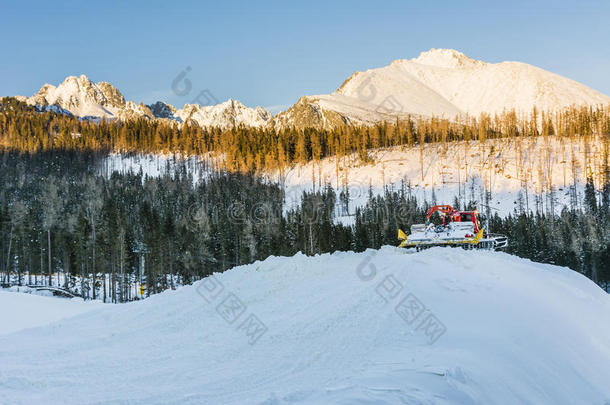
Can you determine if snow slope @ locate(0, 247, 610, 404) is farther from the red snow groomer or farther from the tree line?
the tree line

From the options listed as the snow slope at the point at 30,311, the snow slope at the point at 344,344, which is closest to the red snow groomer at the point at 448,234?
the snow slope at the point at 344,344

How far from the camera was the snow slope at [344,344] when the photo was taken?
255 inches

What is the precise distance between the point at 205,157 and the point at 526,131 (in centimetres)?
11446

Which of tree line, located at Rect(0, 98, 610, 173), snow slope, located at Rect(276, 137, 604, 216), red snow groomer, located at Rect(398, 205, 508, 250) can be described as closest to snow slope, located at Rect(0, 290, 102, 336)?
red snow groomer, located at Rect(398, 205, 508, 250)

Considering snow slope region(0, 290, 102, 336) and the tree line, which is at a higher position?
the tree line

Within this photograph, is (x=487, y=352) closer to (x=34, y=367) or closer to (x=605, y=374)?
(x=605, y=374)

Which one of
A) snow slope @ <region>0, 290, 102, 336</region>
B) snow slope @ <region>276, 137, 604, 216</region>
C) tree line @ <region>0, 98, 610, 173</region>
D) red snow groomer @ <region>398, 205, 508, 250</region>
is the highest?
tree line @ <region>0, 98, 610, 173</region>

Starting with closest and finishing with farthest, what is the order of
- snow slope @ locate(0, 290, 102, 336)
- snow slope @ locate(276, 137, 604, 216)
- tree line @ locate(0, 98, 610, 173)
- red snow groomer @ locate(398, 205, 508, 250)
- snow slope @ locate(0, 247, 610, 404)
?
snow slope @ locate(0, 247, 610, 404)
snow slope @ locate(0, 290, 102, 336)
red snow groomer @ locate(398, 205, 508, 250)
snow slope @ locate(276, 137, 604, 216)
tree line @ locate(0, 98, 610, 173)

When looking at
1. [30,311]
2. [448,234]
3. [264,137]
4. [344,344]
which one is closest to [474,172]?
[264,137]

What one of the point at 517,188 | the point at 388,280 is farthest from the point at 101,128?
the point at 388,280

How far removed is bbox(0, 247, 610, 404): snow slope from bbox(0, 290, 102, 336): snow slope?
296 centimetres

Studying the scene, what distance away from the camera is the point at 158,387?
7.00 meters

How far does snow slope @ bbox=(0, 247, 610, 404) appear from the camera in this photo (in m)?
6.47

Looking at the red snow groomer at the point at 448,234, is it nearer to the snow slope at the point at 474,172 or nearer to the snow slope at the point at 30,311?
the snow slope at the point at 30,311
